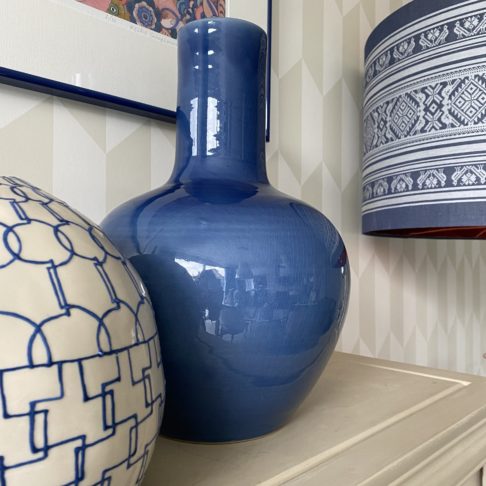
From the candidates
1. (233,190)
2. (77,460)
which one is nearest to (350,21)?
(233,190)

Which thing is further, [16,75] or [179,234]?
[16,75]

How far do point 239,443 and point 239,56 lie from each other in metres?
0.32

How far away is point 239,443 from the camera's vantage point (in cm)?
39

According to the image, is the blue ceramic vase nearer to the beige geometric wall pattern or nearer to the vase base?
the vase base

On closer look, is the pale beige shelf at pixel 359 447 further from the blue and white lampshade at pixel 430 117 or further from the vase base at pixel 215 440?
the blue and white lampshade at pixel 430 117

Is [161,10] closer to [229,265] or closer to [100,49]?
[100,49]

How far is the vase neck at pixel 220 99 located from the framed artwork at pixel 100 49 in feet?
0.48

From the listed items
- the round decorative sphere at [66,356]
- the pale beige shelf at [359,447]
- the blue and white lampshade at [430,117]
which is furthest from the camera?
the blue and white lampshade at [430,117]

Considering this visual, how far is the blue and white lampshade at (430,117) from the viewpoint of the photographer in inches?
24.3

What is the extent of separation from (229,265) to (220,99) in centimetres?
15

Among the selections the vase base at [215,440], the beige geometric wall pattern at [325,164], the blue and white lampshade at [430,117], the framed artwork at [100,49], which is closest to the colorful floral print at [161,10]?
the framed artwork at [100,49]

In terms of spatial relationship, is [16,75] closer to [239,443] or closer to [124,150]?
[124,150]

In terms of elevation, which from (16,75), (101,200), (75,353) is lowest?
(75,353)

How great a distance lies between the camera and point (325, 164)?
0.90 m
